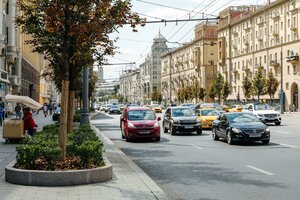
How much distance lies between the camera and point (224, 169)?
12.8 m

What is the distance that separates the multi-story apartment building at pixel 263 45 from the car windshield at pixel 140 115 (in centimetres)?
3973

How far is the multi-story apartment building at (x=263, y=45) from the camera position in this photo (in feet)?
246

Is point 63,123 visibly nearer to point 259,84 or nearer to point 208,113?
point 208,113

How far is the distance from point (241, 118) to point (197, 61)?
10571cm

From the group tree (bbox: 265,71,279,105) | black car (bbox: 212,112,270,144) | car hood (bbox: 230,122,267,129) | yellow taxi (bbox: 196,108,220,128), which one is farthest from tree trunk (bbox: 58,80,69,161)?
tree (bbox: 265,71,279,105)

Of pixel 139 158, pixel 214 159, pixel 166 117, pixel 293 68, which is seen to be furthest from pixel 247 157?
pixel 293 68

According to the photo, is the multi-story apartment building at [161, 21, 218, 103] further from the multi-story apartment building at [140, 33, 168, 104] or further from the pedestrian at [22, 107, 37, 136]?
the pedestrian at [22, 107, 37, 136]

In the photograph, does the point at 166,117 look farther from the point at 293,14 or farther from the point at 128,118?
the point at 293,14

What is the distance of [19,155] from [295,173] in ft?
20.8

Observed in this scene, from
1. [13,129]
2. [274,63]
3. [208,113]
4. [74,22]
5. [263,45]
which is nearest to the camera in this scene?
[74,22]

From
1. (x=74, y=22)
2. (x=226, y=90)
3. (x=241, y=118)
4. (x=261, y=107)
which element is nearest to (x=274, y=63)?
(x=226, y=90)

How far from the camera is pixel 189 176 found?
11.7 metres

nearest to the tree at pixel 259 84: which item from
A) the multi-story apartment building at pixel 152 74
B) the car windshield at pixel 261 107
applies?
the car windshield at pixel 261 107

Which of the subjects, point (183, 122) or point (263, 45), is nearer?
point (183, 122)
